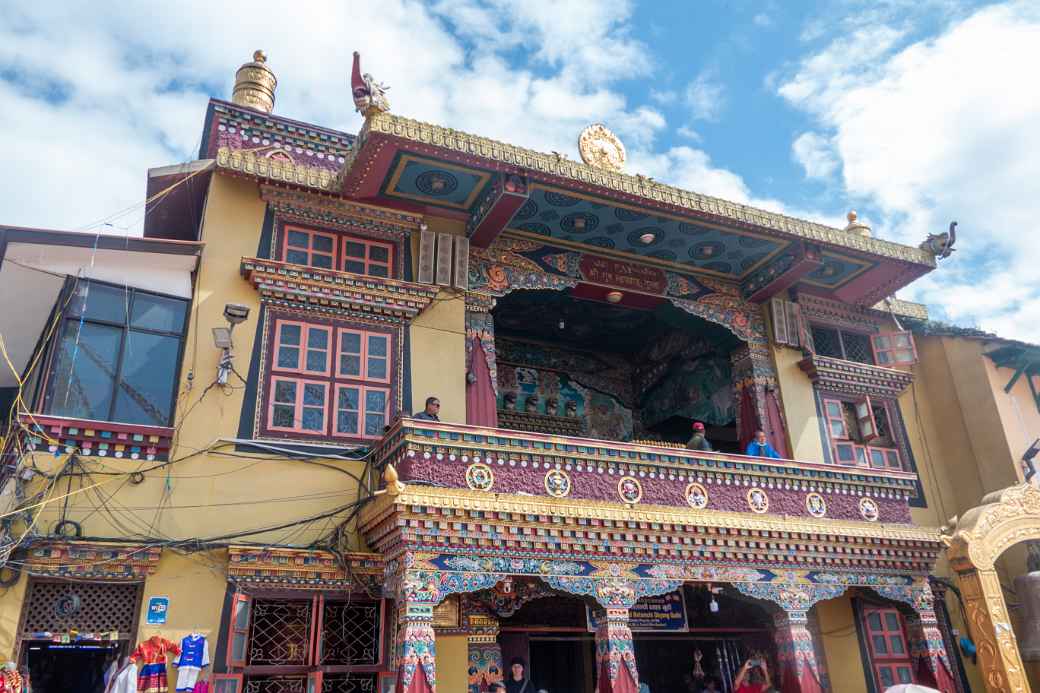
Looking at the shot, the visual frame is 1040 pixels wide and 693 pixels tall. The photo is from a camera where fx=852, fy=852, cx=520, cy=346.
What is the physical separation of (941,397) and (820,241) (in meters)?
4.74

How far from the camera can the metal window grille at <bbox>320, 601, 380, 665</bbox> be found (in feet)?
33.1

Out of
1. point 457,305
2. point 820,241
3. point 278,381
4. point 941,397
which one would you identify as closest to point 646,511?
point 457,305

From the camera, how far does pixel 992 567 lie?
11914mm

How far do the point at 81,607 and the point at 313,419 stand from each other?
3267mm

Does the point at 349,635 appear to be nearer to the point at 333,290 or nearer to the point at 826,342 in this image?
the point at 333,290

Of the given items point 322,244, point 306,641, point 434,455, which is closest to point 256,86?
point 322,244

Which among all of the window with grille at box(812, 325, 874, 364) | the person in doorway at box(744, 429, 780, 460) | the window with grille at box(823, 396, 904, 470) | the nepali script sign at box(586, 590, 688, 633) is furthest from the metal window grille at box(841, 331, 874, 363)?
the nepali script sign at box(586, 590, 688, 633)

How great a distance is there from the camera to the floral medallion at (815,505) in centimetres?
1187

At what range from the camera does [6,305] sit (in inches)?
423

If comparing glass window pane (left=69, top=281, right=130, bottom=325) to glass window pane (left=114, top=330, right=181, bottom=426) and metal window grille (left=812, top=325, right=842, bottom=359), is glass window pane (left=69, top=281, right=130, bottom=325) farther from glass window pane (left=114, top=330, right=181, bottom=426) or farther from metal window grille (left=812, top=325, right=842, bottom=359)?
metal window grille (left=812, top=325, right=842, bottom=359)

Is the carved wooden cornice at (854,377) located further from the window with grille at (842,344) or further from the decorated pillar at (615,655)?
the decorated pillar at (615,655)

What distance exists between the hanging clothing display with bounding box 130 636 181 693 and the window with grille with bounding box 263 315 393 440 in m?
2.71

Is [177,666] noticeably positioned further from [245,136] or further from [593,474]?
[245,136]

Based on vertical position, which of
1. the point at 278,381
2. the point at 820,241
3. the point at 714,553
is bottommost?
the point at 714,553
